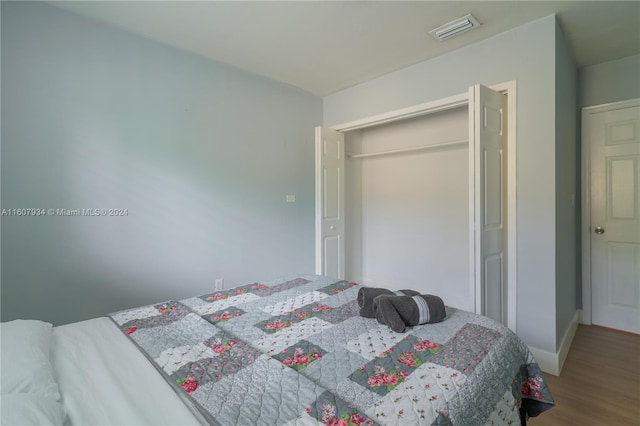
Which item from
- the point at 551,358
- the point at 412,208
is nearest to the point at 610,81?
the point at 412,208

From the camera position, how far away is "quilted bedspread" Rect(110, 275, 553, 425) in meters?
0.87

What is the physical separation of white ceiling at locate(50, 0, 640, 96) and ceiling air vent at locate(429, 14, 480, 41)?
47 millimetres

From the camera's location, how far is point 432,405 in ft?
2.88

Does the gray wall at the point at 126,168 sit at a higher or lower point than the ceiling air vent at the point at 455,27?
lower

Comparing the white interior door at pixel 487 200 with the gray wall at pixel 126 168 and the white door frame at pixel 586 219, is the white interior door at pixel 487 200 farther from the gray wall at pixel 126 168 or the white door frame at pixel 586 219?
the gray wall at pixel 126 168

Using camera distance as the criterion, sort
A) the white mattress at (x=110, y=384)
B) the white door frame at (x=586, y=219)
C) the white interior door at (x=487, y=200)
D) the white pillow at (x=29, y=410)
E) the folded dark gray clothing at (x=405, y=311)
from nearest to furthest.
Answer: the white pillow at (x=29, y=410)
the white mattress at (x=110, y=384)
the folded dark gray clothing at (x=405, y=311)
the white interior door at (x=487, y=200)
the white door frame at (x=586, y=219)

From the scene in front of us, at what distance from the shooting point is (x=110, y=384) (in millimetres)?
946

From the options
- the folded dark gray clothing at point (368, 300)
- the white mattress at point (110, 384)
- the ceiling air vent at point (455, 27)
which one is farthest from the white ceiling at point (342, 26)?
the white mattress at point (110, 384)

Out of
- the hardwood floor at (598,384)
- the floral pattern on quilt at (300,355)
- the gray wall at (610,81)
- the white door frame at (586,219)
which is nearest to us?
the floral pattern on quilt at (300,355)

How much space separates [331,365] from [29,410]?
0.82m

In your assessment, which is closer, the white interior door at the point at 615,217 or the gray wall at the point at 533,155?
the gray wall at the point at 533,155

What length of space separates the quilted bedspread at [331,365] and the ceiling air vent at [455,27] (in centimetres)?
204

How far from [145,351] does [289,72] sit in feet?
9.11

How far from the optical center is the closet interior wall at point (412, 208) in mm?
3287
